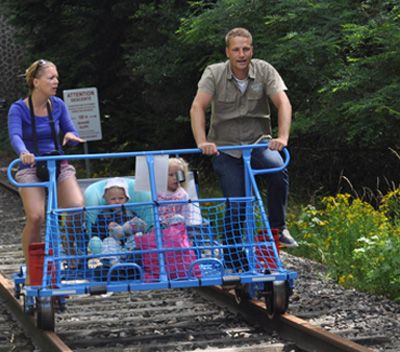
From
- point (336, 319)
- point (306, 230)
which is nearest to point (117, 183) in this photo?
point (336, 319)

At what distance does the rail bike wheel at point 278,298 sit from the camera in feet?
21.7

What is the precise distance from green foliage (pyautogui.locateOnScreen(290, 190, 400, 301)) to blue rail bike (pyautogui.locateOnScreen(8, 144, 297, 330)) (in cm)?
138

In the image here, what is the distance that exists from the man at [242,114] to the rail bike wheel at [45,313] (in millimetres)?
1576

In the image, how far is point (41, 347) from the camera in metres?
6.55

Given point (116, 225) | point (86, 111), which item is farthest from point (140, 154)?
point (86, 111)

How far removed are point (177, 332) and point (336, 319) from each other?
3.73ft

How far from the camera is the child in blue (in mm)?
6703

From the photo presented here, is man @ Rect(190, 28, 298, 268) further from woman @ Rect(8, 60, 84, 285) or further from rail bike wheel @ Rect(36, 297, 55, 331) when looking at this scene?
rail bike wheel @ Rect(36, 297, 55, 331)

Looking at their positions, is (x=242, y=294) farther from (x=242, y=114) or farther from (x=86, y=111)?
(x=86, y=111)

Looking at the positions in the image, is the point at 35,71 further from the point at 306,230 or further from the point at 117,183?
the point at 306,230

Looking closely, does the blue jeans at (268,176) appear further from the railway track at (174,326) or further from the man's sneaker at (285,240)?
the railway track at (174,326)

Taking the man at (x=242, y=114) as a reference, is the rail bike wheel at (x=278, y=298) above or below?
below

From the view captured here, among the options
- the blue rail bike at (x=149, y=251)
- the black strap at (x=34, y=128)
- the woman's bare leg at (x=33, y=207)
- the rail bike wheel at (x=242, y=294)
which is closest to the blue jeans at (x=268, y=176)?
the blue rail bike at (x=149, y=251)

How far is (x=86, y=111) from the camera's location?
17922mm
